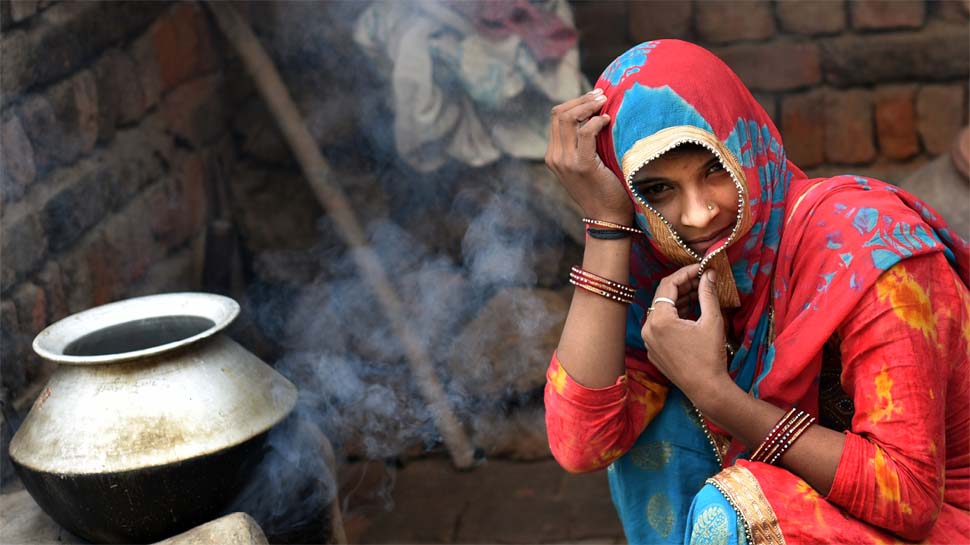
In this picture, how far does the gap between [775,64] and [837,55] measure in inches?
11.0

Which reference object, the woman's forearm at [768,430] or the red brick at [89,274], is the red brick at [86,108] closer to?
the red brick at [89,274]

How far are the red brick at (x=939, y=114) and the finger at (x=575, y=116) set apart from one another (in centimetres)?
317

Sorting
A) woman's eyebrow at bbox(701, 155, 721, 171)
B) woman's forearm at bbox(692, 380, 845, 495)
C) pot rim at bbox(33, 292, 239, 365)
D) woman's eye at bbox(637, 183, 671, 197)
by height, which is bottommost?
woman's forearm at bbox(692, 380, 845, 495)

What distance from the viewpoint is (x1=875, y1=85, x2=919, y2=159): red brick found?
15.3 feet

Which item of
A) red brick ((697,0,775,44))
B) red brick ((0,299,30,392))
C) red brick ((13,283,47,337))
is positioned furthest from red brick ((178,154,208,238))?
red brick ((697,0,775,44))

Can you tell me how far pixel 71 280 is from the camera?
3115 mm

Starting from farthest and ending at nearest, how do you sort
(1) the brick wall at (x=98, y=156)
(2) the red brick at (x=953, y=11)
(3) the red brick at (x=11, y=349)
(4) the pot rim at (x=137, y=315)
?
(2) the red brick at (x=953, y=11)
(1) the brick wall at (x=98, y=156)
(3) the red brick at (x=11, y=349)
(4) the pot rim at (x=137, y=315)

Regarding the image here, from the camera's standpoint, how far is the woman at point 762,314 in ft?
5.98

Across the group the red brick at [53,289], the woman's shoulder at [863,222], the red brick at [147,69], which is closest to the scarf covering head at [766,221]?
A: the woman's shoulder at [863,222]

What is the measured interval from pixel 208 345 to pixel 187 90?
2316mm

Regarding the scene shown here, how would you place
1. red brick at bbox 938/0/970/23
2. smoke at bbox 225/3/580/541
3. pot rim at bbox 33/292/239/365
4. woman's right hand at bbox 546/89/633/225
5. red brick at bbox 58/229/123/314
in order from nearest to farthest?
woman's right hand at bbox 546/89/633/225
pot rim at bbox 33/292/239/365
red brick at bbox 58/229/123/314
smoke at bbox 225/3/580/541
red brick at bbox 938/0/970/23

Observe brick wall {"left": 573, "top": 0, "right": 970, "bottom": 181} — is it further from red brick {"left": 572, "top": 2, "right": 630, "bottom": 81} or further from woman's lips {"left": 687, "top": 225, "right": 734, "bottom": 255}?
woman's lips {"left": 687, "top": 225, "right": 734, "bottom": 255}

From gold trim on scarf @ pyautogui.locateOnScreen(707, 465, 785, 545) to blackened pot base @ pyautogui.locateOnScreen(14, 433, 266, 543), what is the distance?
3.48ft

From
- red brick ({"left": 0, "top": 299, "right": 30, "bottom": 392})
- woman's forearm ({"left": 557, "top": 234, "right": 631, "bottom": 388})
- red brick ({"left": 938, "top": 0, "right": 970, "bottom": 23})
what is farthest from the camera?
red brick ({"left": 938, "top": 0, "right": 970, "bottom": 23})
